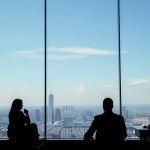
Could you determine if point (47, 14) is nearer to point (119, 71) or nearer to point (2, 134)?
point (119, 71)

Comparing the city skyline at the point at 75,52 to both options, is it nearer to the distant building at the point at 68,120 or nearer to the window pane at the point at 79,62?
the window pane at the point at 79,62

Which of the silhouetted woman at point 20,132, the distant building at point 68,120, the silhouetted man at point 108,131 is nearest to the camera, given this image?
the silhouetted man at point 108,131

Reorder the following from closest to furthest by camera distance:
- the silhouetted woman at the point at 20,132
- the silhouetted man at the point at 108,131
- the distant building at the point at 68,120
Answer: the silhouetted man at the point at 108,131
the silhouetted woman at the point at 20,132
the distant building at the point at 68,120

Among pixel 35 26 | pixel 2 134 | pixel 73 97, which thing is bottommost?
pixel 2 134

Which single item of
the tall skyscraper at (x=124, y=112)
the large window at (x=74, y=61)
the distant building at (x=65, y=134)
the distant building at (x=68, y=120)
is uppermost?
the large window at (x=74, y=61)

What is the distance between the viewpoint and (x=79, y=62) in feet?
13.0

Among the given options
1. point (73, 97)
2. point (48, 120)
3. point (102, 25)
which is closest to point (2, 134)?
point (48, 120)

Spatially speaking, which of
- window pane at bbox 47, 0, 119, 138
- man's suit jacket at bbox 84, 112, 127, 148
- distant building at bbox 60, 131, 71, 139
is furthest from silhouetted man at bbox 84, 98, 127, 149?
distant building at bbox 60, 131, 71, 139

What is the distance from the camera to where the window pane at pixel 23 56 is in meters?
3.84

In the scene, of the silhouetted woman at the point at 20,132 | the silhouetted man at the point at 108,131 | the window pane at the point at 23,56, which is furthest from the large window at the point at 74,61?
the silhouetted man at the point at 108,131

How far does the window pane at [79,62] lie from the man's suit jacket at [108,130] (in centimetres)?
174

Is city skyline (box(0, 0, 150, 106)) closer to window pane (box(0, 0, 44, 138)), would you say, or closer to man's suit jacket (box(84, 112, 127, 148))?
window pane (box(0, 0, 44, 138))

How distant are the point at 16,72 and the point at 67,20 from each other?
4.82 ft

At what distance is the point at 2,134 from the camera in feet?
12.7
